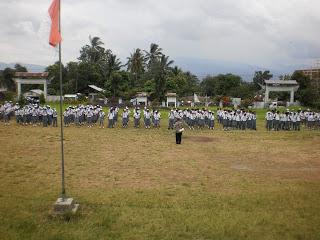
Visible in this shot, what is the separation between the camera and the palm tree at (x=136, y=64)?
62144mm

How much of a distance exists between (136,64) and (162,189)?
174 ft

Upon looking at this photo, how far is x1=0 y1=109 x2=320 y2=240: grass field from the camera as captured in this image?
8086mm

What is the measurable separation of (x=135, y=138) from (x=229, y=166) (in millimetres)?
7915

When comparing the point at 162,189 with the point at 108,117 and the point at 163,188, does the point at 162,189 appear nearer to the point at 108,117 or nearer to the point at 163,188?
the point at 163,188

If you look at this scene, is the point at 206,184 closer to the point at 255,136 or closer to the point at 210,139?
the point at 210,139

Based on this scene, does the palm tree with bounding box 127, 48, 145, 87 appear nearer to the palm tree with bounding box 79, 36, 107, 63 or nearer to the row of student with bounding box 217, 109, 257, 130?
the palm tree with bounding box 79, 36, 107, 63

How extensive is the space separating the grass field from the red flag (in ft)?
12.6

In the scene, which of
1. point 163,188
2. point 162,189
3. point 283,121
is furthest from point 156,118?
point 162,189

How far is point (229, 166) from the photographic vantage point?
14492mm

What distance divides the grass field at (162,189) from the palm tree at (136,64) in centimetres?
4315

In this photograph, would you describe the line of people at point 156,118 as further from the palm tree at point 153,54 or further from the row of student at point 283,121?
the palm tree at point 153,54

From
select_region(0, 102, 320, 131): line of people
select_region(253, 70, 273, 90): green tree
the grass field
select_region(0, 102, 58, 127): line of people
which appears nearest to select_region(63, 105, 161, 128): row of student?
select_region(0, 102, 320, 131): line of people

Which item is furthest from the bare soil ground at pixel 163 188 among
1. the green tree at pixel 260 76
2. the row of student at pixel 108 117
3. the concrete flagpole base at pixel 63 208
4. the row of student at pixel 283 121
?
the green tree at pixel 260 76

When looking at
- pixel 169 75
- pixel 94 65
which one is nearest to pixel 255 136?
pixel 169 75
